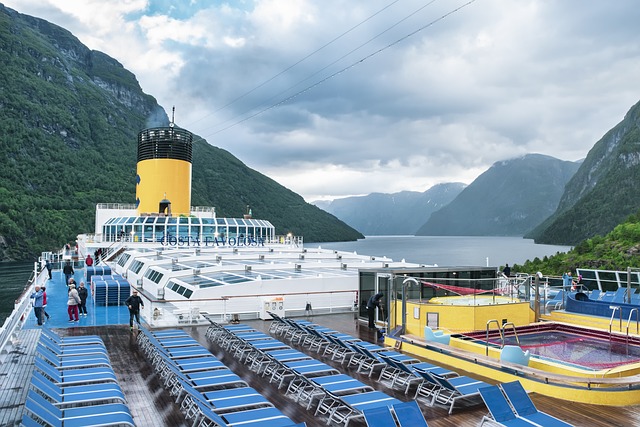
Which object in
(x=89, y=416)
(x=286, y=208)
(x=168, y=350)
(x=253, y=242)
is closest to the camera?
(x=89, y=416)

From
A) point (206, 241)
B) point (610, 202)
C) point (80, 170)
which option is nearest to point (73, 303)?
point (206, 241)

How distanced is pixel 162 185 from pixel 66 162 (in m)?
96.9

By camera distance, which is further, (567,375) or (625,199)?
(625,199)

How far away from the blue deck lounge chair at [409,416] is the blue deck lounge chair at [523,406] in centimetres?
149

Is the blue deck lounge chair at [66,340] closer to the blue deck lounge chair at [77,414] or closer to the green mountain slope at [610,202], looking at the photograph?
the blue deck lounge chair at [77,414]

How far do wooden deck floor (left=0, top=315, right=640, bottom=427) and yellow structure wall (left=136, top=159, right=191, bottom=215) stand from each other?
3175 cm

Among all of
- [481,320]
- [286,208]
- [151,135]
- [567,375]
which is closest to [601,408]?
[567,375]

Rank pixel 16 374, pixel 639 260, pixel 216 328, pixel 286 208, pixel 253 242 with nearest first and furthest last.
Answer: pixel 16 374 → pixel 216 328 → pixel 639 260 → pixel 253 242 → pixel 286 208

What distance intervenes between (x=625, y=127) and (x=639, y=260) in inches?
7243

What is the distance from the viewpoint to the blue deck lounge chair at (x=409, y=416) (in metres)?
6.11

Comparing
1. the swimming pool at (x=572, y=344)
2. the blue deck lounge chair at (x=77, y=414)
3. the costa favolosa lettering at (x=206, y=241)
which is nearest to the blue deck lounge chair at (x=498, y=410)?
the swimming pool at (x=572, y=344)

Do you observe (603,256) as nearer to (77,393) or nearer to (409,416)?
(409,416)

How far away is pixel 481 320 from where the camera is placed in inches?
499

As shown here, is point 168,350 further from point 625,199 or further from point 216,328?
point 625,199
